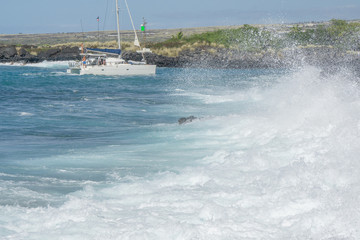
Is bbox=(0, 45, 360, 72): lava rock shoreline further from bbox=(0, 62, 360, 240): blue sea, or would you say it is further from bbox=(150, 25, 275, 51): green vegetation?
bbox=(0, 62, 360, 240): blue sea

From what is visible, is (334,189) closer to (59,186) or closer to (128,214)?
(128,214)

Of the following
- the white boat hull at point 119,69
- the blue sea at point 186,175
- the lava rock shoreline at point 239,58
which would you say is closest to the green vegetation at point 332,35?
the lava rock shoreline at point 239,58

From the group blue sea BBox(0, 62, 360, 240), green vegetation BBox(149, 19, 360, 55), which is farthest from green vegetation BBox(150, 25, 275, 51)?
blue sea BBox(0, 62, 360, 240)

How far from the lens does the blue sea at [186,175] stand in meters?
6.20

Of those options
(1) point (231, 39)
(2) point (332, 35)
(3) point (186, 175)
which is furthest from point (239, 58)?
(3) point (186, 175)

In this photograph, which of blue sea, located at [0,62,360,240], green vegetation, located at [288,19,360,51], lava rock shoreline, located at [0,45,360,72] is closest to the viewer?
blue sea, located at [0,62,360,240]

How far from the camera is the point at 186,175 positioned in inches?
349

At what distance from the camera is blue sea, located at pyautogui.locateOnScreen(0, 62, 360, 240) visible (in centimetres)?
620

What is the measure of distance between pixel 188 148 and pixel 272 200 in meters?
4.89

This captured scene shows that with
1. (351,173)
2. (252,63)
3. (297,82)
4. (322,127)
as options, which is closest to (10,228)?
(351,173)

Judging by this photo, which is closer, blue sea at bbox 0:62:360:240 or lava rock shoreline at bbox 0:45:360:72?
blue sea at bbox 0:62:360:240

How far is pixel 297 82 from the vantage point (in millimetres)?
23594

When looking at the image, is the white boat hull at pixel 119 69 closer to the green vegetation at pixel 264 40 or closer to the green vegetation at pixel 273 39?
the green vegetation at pixel 264 40

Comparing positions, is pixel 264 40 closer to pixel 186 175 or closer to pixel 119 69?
pixel 119 69
